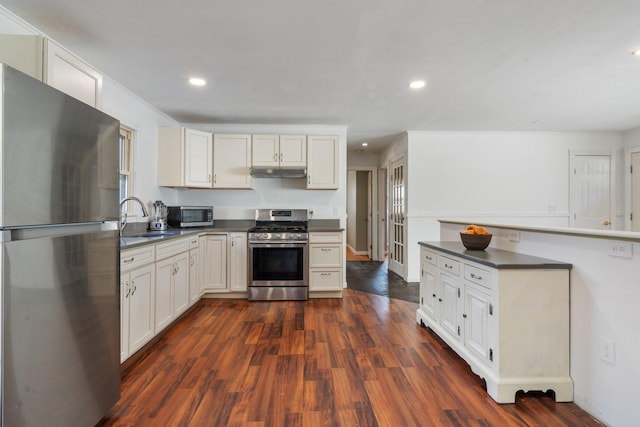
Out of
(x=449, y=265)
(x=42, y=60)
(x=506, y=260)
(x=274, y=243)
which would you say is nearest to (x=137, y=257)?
(x=42, y=60)

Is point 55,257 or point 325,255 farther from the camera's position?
point 325,255

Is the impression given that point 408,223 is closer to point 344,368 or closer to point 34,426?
point 344,368

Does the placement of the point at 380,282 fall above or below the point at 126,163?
below

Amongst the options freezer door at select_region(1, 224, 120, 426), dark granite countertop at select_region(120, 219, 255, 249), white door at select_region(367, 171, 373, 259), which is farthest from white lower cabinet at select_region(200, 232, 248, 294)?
white door at select_region(367, 171, 373, 259)

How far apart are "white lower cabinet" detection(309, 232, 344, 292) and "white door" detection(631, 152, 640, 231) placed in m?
4.54

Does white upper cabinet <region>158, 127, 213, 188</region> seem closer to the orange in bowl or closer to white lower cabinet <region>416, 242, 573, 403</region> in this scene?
the orange in bowl

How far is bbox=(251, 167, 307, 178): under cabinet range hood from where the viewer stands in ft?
12.3

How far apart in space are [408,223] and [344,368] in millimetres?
2837

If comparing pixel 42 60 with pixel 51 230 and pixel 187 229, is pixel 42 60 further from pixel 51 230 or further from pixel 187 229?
pixel 187 229

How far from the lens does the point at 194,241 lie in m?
3.26

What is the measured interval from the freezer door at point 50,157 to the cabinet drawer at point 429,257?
2.42 m

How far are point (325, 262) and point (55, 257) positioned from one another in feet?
9.18

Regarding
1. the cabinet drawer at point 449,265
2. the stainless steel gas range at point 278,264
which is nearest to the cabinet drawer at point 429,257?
the cabinet drawer at point 449,265

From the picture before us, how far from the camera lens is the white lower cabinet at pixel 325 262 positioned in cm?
365
